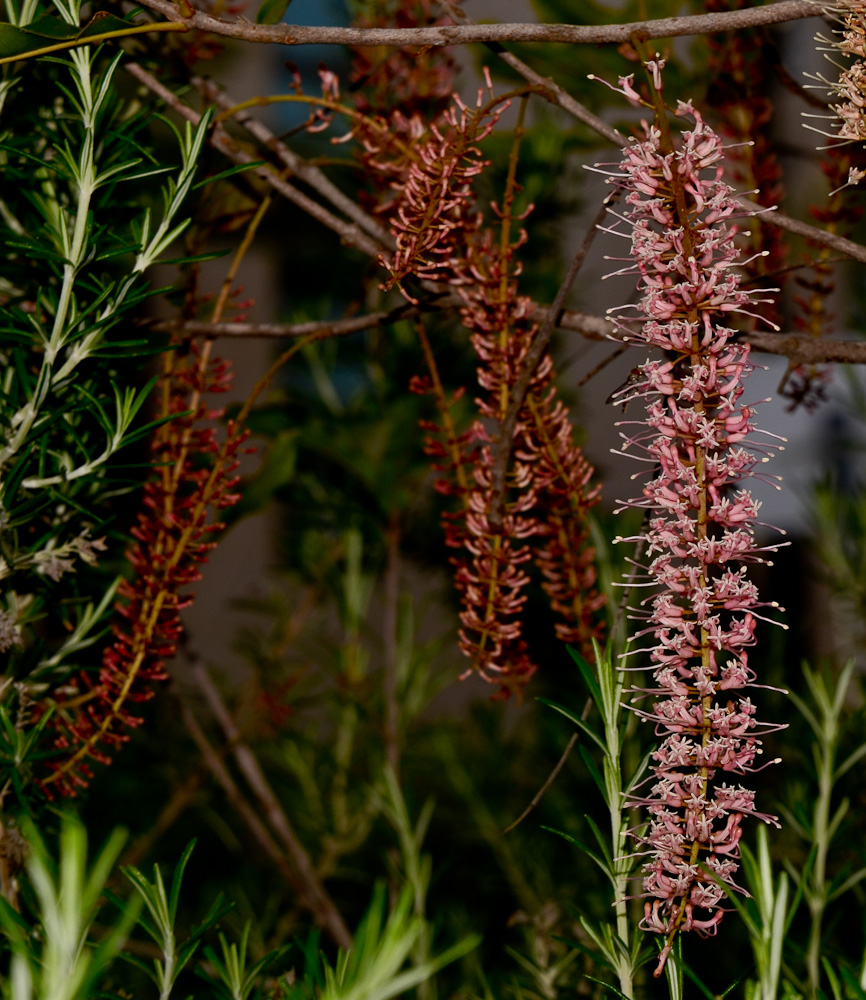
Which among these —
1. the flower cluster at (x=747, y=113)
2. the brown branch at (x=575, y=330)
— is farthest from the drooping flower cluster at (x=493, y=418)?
the flower cluster at (x=747, y=113)

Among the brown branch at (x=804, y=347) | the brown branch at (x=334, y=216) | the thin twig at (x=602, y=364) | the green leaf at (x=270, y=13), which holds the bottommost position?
the thin twig at (x=602, y=364)

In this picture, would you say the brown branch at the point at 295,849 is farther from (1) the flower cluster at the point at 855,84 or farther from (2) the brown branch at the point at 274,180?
(1) the flower cluster at the point at 855,84

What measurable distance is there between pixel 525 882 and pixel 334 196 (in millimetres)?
351

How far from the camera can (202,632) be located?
54.8 inches

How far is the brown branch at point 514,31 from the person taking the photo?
20 centimetres

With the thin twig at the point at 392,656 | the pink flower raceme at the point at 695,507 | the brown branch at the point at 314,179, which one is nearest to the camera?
the pink flower raceme at the point at 695,507

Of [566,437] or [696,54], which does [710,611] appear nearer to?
[566,437]

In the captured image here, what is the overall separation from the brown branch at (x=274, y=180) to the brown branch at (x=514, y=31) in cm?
6

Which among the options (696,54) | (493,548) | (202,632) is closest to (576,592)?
(493,548)

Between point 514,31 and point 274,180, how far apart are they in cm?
9

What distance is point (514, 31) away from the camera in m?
0.21

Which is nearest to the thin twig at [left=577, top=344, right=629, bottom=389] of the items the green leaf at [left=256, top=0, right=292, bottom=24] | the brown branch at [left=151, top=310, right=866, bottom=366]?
the brown branch at [left=151, top=310, right=866, bottom=366]

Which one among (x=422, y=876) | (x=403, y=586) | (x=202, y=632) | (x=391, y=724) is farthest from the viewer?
(x=202, y=632)

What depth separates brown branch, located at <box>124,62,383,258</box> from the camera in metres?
0.27
